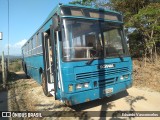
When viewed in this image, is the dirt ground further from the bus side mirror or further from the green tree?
the green tree

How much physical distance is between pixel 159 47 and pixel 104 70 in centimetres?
1301

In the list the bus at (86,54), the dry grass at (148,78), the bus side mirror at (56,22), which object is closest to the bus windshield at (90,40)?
the bus at (86,54)

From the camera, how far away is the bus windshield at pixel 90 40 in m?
5.96

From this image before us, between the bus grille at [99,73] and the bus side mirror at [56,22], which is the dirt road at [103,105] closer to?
the bus grille at [99,73]

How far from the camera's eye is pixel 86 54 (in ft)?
20.5

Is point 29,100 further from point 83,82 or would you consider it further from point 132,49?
point 132,49

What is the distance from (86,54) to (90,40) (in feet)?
1.64

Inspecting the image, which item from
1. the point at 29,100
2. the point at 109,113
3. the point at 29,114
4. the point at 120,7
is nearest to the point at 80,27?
the point at 109,113

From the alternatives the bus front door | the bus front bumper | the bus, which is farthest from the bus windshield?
the bus front door

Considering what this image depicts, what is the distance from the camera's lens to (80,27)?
20.4ft

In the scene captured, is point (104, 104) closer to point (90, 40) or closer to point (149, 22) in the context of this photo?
point (90, 40)

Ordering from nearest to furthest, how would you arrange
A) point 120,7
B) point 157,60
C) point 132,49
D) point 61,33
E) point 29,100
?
point 61,33
point 29,100
point 157,60
point 120,7
point 132,49

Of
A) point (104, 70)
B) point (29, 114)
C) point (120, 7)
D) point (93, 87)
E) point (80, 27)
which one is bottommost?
point (29, 114)

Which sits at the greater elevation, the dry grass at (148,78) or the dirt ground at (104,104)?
the dry grass at (148,78)
